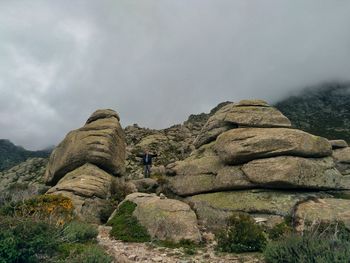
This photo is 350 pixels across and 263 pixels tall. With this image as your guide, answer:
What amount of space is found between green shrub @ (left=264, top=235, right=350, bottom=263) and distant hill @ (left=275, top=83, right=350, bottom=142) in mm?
99340

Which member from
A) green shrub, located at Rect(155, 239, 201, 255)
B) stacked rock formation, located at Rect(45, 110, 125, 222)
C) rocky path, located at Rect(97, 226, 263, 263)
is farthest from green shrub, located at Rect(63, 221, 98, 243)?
stacked rock formation, located at Rect(45, 110, 125, 222)

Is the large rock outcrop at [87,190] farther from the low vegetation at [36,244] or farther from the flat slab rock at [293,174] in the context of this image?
the flat slab rock at [293,174]

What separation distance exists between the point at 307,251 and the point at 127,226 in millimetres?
11300

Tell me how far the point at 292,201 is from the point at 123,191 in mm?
14472

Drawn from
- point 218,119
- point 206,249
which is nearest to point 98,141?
point 218,119

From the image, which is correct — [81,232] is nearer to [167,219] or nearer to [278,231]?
[167,219]

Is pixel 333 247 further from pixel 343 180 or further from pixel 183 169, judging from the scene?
pixel 183 169

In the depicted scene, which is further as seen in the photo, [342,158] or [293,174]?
[342,158]

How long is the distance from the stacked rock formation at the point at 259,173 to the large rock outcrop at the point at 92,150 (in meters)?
8.25

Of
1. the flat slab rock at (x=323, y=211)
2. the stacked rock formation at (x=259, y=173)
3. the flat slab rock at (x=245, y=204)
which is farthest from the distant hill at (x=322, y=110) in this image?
the flat slab rock at (x=245, y=204)

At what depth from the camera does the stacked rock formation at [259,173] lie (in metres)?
22.7

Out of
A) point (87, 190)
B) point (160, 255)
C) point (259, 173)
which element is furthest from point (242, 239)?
point (87, 190)

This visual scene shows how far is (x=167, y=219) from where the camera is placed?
20.9m

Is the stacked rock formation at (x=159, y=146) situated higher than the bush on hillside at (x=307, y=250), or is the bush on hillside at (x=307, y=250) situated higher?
the stacked rock formation at (x=159, y=146)
